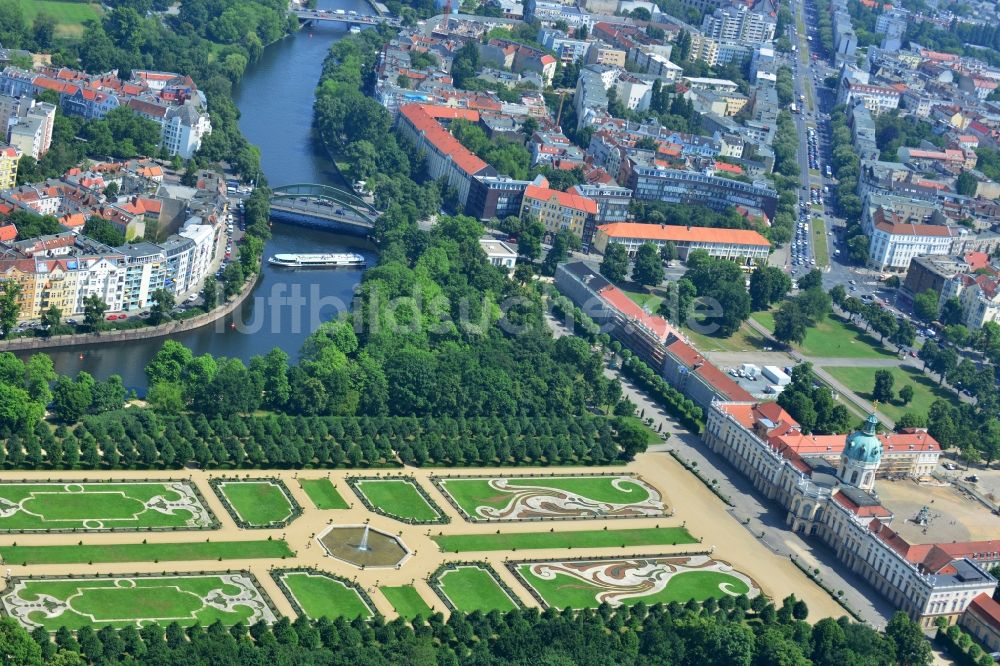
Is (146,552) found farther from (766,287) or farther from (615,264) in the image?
(766,287)

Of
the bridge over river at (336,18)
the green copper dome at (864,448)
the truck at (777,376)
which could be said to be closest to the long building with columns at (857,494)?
the green copper dome at (864,448)

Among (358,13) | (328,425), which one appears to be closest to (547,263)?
(328,425)

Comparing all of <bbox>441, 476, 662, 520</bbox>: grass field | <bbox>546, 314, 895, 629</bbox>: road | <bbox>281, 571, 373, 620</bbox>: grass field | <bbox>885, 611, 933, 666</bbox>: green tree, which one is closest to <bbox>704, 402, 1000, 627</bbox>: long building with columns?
<bbox>546, 314, 895, 629</bbox>: road

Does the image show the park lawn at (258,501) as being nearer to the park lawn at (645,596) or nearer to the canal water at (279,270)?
the park lawn at (645,596)

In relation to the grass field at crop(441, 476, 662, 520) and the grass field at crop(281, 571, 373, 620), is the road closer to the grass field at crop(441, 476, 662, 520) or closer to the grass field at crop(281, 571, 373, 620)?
the grass field at crop(441, 476, 662, 520)

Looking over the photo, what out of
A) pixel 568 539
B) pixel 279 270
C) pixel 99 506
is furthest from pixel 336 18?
pixel 99 506
